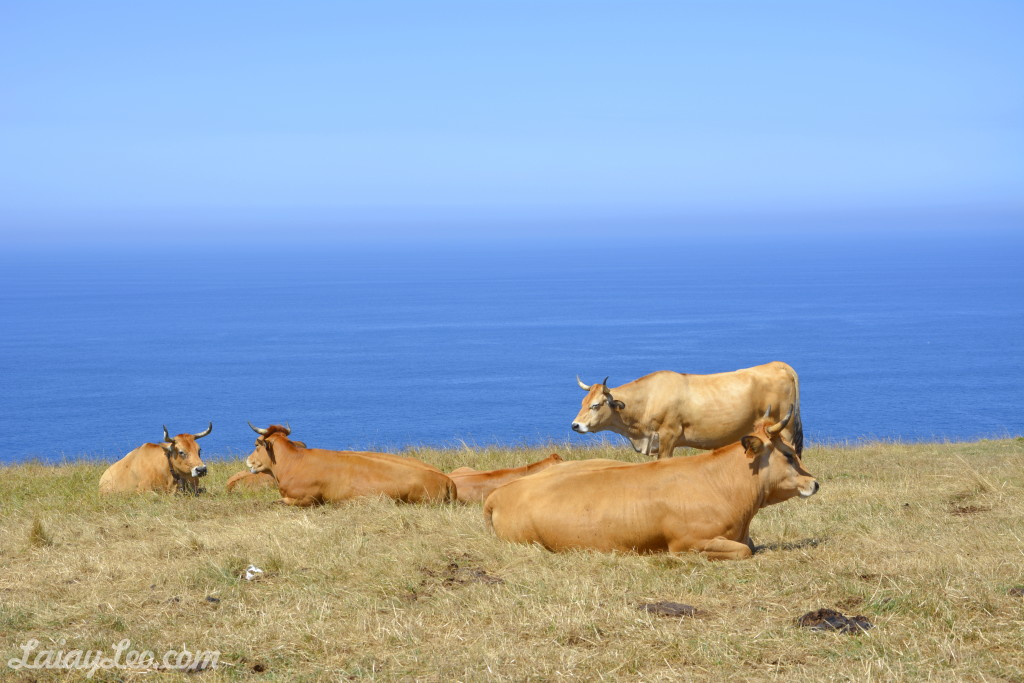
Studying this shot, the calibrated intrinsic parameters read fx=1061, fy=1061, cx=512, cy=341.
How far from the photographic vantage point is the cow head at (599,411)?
16141 mm

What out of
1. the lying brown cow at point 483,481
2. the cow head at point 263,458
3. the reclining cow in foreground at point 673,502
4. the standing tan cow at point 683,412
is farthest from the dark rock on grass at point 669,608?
the standing tan cow at point 683,412

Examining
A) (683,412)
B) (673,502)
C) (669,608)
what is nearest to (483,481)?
(673,502)

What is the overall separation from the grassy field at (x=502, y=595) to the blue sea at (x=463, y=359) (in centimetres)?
1480

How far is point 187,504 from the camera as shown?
1298 centimetres

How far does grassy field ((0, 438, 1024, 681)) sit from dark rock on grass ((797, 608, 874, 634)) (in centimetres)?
10

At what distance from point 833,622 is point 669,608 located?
1.12 metres

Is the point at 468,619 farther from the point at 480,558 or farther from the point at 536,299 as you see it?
the point at 536,299

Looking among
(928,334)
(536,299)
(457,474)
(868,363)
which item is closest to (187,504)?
(457,474)

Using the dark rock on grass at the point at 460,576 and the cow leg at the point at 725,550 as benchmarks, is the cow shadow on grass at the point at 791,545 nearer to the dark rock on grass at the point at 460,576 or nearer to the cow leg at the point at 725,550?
the cow leg at the point at 725,550

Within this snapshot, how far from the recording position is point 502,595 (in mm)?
8055

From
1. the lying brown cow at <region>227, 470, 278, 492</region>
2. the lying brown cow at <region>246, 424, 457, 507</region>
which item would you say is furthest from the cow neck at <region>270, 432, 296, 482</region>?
the lying brown cow at <region>227, 470, 278, 492</region>

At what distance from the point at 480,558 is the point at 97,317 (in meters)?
143

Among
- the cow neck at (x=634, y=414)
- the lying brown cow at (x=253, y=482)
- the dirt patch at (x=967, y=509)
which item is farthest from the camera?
the cow neck at (x=634, y=414)

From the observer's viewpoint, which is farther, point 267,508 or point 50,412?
point 50,412
